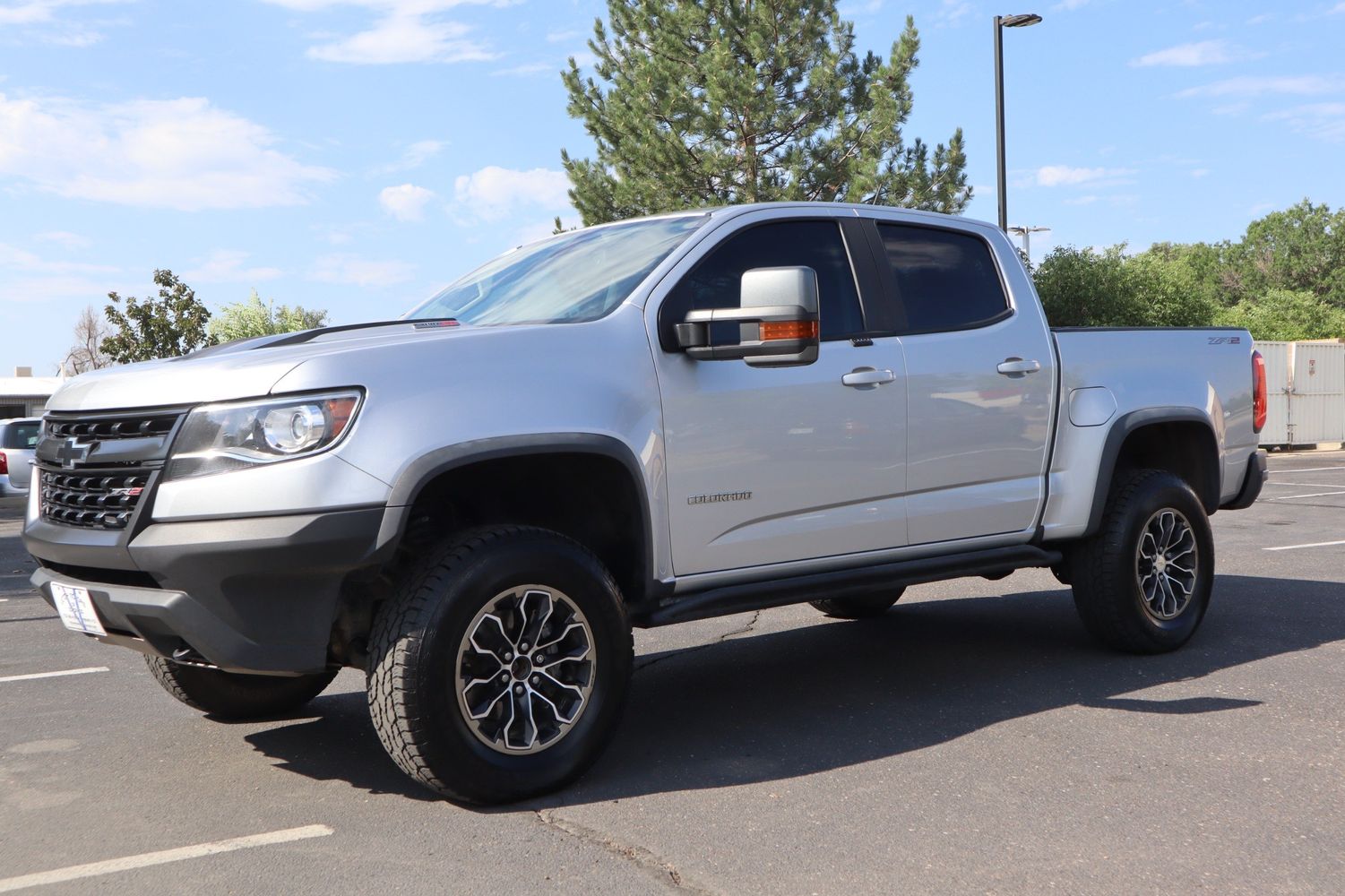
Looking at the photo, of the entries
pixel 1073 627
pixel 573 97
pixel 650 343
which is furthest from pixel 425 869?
pixel 573 97

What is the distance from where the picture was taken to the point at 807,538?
16.1ft

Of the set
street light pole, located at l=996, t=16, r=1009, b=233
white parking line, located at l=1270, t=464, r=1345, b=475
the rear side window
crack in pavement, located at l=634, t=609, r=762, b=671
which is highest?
street light pole, located at l=996, t=16, r=1009, b=233

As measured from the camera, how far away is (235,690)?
5.27 m

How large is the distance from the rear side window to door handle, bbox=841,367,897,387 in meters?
19.3

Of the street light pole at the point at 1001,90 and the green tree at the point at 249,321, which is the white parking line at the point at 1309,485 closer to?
the street light pole at the point at 1001,90

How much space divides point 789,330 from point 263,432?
1674 mm

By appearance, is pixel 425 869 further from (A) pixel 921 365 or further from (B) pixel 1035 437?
(B) pixel 1035 437

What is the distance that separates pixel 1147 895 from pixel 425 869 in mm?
1884

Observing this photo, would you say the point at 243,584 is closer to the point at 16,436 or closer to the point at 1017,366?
the point at 1017,366

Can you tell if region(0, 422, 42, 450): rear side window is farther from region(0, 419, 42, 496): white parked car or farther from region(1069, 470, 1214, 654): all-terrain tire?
region(1069, 470, 1214, 654): all-terrain tire

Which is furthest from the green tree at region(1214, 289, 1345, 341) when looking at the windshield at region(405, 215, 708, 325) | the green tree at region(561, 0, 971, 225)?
the windshield at region(405, 215, 708, 325)

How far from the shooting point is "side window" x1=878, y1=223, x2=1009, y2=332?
5.52 metres

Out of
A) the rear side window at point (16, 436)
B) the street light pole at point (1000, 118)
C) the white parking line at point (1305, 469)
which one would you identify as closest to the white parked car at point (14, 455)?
the rear side window at point (16, 436)

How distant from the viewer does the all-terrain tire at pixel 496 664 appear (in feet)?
12.9
